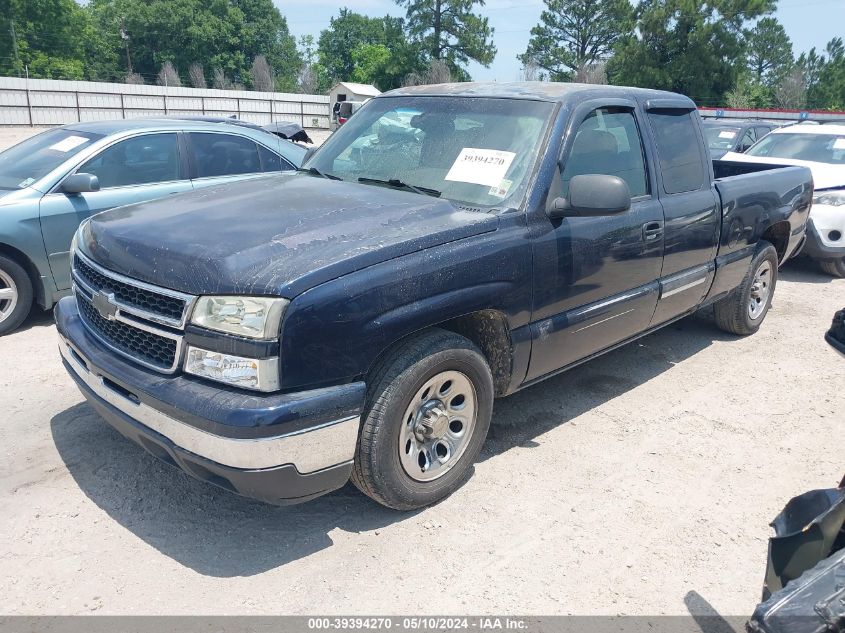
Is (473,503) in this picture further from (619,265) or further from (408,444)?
(619,265)

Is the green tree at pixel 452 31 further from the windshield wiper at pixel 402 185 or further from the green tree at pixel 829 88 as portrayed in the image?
the windshield wiper at pixel 402 185

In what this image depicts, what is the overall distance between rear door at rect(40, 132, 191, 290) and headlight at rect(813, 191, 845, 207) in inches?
286

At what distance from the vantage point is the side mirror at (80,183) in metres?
5.64

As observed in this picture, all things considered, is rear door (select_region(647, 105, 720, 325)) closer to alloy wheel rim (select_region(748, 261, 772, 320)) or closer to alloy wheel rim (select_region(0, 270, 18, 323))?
alloy wheel rim (select_region(748, 261, 772, 320))

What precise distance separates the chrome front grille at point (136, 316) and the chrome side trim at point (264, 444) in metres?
0.23

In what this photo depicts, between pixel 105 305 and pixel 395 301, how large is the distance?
4.47 feet

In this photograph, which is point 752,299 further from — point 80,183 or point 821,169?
point 80,183

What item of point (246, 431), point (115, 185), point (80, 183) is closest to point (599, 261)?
point (246, 431)

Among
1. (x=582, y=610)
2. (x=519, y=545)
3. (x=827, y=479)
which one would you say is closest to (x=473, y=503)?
(x=519, y=545)

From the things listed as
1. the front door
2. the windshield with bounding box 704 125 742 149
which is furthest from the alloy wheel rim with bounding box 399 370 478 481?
the windshield with bounding box 704 125 742 149

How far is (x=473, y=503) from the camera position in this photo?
11.6ft

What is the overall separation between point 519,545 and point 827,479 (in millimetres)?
1933

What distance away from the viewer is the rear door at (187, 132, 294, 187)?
6559 millimetres

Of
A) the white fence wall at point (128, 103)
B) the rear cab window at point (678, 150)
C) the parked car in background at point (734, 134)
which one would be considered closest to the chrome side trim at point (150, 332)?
the rear cab window at point (678, 150)
